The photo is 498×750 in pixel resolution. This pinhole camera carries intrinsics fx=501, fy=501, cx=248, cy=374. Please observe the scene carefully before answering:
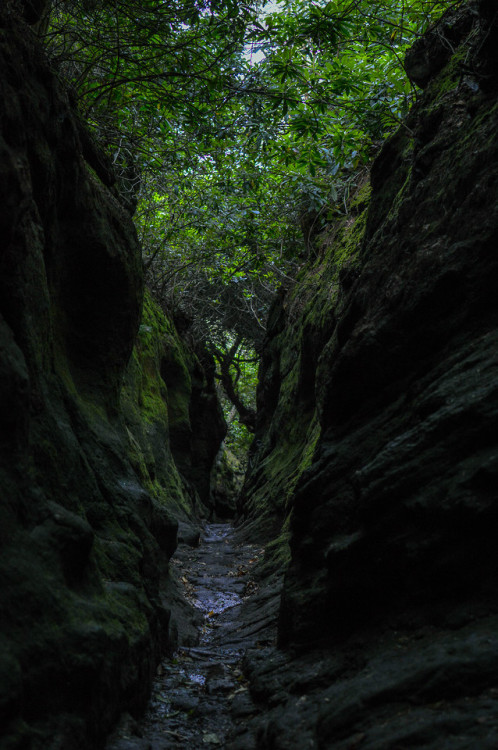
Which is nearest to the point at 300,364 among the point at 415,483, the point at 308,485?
the point at 308,485

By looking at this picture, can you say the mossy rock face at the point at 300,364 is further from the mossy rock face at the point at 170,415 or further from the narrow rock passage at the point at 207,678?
the mossy rock face at the point at 170,415

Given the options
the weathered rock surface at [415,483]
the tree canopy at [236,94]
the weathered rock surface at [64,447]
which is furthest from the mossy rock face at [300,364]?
the weathered rock surface at [64,447]

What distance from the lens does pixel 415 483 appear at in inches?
126

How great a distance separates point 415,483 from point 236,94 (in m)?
5.57

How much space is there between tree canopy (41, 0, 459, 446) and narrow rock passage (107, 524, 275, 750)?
5729mm

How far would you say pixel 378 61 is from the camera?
24.1 feet

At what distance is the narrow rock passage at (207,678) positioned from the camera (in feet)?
11.0

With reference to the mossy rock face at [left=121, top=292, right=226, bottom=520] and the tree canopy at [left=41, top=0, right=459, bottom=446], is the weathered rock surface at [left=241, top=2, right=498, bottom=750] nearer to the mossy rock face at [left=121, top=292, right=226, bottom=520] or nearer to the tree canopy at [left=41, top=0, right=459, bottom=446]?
the tree canopy at [left=41, top=0, right=459, bottom=446]

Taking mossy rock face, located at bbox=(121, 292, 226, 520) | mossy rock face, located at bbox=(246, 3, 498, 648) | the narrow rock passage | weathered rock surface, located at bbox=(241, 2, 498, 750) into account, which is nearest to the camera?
weathered rock surface, located at bbox=(241, 2, 498, 750)

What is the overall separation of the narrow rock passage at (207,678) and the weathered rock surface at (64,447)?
0.21 metres

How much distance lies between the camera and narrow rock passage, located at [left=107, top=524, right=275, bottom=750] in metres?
3.35

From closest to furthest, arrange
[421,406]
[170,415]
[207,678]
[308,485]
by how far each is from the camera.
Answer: [421,406] < [207,678] < [308,485] < [170,415]

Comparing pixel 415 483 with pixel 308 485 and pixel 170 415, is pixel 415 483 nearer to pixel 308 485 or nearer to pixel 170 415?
pixel 308 485

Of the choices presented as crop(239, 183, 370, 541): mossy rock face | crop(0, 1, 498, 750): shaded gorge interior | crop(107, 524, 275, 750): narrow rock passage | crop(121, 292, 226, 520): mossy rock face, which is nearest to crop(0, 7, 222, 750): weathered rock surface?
crop(0, 1, 498, 750): shaded gorge interior
